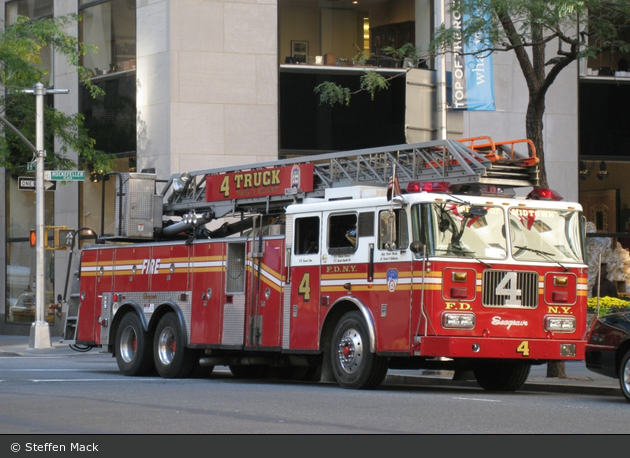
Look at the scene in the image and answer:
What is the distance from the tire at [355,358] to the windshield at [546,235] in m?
2.26

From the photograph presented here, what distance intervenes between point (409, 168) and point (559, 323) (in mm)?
2952

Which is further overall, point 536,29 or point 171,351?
point 171,351

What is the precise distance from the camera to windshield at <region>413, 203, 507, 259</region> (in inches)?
538

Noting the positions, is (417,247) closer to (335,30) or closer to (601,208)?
(601,208)

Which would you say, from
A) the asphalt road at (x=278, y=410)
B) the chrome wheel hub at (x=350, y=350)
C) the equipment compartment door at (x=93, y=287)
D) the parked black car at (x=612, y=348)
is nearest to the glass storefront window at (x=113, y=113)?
the equipment compartment door at (x=93, y=287)

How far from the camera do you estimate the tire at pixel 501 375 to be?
15.5m

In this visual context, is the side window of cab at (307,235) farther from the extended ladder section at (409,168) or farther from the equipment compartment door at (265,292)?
the extended ladder section at (409,168)

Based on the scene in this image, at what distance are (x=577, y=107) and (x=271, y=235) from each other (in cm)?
1458

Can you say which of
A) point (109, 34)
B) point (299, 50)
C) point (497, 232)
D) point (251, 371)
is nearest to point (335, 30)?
point (299, 50)

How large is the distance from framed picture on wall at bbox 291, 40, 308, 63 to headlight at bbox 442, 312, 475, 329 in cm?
1644

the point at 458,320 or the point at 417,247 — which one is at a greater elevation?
the point at 417,247

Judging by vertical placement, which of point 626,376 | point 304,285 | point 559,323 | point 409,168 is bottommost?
point 626,376

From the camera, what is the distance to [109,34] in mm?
31203
